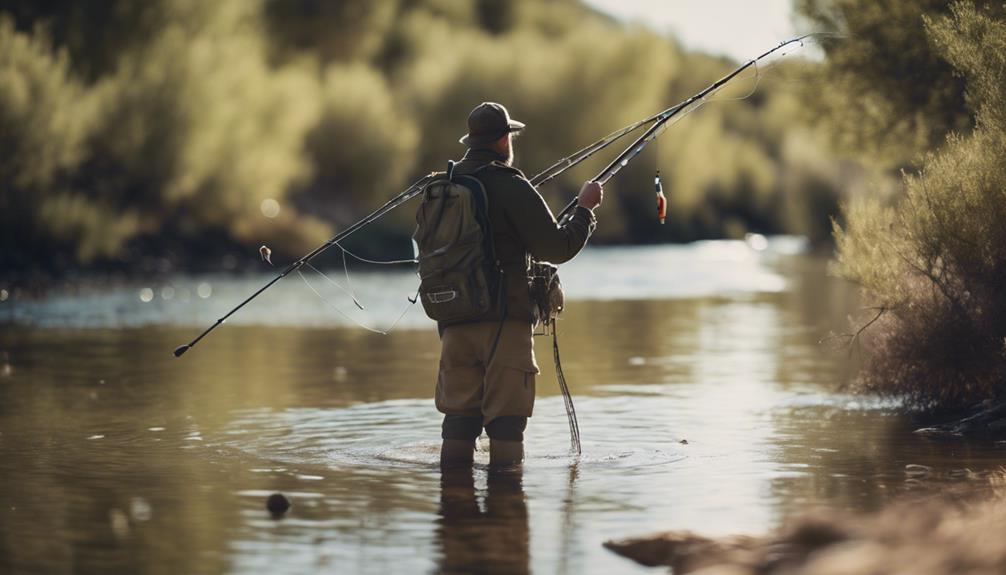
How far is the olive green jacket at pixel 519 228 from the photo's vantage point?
350 inches

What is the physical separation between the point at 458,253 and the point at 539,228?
0.43 metres

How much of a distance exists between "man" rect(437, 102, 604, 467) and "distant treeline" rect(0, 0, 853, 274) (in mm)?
9749

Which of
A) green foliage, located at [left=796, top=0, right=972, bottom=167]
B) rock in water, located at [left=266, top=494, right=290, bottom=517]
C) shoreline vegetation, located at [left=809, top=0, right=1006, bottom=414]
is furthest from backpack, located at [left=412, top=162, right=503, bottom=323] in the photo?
green foliage, located at [left=796, top=0, right=972, bottom=167]

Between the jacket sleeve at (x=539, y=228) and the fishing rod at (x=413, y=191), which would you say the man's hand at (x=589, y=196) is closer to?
the jacket sleeve at (x=539, y=228)

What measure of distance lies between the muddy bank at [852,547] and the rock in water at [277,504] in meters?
1.69

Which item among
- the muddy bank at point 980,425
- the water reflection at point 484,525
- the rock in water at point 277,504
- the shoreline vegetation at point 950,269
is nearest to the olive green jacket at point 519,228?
the water reflection at point 484,525

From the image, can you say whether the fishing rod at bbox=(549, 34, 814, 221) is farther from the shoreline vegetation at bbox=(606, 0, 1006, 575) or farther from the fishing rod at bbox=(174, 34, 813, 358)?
the shoreline vegetation at bbox=(606, 0, 1006, 575)

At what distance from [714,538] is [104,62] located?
32.4m

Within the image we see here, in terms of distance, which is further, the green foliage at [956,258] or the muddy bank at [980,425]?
the green foliage at [956,258]

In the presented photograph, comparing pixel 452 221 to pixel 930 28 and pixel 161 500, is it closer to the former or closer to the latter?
pixel 161 500

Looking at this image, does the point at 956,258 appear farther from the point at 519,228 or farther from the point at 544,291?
the point at 519,228

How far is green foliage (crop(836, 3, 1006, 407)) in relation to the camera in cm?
1105

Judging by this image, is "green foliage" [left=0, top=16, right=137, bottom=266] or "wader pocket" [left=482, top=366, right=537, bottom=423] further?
"green foliage" [left=0, top=16, right=137, bottom=266]

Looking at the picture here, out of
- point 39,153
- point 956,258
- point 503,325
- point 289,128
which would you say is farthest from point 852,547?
point 289,128
